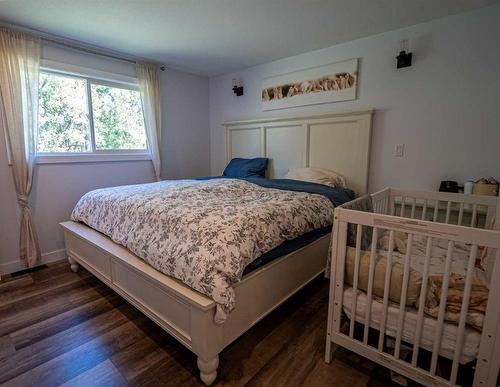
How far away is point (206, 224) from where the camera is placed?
1411 millimetres

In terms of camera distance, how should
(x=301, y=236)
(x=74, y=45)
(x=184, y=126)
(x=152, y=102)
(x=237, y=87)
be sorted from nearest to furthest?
(x=301, y=236) < (x=74, y=45) < (x=152, y=102) < (x=237, y=87) < (x=184, y=126)

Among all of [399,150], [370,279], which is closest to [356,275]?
[370,279]

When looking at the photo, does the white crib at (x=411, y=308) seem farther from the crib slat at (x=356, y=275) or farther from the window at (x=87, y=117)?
the window at (x=87, y=117)

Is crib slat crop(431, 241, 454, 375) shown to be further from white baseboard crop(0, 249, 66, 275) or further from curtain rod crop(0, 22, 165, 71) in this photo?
curtain rod crop(0, 22, 165, 71)

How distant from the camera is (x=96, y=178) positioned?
2963 mm

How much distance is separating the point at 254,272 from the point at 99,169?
2.42 m

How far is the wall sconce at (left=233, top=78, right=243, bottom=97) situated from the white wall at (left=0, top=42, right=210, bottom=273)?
1.98ft

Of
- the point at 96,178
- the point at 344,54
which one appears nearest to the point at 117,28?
the point at 96,178

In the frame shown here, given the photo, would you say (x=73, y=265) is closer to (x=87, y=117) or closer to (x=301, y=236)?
(x=87, y=117)

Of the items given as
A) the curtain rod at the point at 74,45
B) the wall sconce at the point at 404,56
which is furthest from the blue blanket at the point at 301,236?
the curtain rod at the point at 74,45

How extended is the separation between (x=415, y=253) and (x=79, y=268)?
9.53ft

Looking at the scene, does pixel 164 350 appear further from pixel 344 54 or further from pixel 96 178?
pixel 344 54

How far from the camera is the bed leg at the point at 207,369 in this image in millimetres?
1286

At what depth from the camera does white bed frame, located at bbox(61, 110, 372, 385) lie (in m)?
1.31
